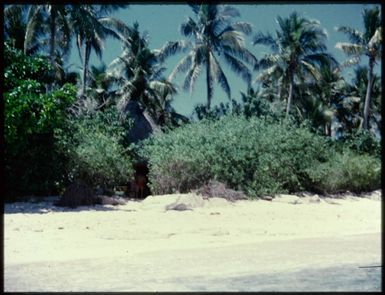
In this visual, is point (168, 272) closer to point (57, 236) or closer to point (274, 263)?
point (274, 263)

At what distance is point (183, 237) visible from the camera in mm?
10266

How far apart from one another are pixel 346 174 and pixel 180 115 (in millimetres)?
12966

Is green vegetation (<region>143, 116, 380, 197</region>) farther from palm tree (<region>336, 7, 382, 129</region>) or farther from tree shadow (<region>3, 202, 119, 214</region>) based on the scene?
palm tree (<region>336, 7, 382, 129</region>)

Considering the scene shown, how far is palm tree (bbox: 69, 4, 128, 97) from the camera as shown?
2158 cm

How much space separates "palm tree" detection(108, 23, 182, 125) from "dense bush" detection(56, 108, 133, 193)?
9567 millimetres

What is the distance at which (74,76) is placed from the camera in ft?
86.9

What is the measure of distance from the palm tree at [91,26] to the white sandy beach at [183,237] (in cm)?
963

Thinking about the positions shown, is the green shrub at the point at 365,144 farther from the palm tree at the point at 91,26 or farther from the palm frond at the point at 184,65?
the palm tree at the point at 91,26

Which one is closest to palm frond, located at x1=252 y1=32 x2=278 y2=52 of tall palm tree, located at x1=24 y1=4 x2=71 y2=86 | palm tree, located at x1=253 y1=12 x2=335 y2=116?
palm tree, located at x1=253 y1=12 x2=335 y2=116

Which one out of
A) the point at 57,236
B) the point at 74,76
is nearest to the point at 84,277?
the point at 57,236

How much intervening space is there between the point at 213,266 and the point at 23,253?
11.2 ft

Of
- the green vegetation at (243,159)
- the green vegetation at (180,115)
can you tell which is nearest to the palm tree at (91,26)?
the green vegetation at (180,115)

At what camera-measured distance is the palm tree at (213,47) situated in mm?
26859

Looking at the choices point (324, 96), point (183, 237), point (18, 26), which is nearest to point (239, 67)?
point (324, 96)
